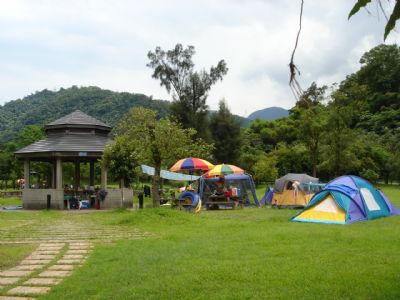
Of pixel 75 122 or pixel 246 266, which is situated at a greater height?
pixel 75 122

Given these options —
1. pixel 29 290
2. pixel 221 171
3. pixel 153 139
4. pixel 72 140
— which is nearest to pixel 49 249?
pixel 29 290

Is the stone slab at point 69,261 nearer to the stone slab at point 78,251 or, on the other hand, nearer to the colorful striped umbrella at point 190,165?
the stone slab at point 78,251

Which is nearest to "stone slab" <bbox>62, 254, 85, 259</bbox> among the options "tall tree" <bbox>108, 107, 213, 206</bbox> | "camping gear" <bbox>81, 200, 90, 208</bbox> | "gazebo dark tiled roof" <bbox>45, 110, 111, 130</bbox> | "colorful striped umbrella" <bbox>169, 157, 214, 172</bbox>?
"tall tree" <bbox>108, 107, 213, 206</bbox>

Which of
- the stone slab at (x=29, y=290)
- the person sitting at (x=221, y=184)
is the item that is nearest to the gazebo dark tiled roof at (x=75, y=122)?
the person sitting at (x=221, y=184)

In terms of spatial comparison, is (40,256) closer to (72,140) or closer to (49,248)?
(49,248)

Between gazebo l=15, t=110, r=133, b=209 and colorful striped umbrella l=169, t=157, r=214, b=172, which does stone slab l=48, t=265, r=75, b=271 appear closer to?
colorful striped umbrella l=169, t=157, r=214, b=172

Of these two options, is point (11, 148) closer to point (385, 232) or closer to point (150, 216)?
point (150, 216)

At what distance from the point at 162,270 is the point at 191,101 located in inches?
1311

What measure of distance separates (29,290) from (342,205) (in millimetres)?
8892

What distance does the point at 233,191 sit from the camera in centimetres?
1966

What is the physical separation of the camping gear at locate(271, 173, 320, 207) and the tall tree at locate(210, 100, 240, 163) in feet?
69.8

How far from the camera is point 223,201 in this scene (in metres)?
19.0

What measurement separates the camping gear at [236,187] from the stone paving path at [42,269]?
10747mm

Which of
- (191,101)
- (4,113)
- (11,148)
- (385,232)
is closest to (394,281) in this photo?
(385,232)
